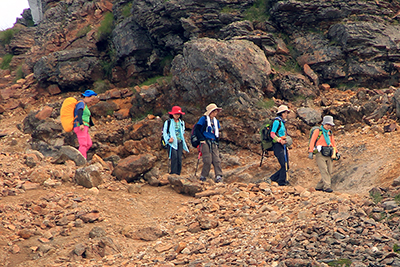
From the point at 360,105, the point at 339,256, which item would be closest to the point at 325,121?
the point at 339,256

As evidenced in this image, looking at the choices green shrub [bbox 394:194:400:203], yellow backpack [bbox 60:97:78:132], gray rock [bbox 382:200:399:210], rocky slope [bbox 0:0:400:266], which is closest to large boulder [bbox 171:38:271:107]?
rocky slope [bbox 0:0:400:266]

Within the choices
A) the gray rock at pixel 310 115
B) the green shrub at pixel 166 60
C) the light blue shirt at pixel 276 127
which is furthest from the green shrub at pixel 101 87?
the light blue shirt at pixel 276 127

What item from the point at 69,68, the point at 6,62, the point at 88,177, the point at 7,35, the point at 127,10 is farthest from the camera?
the point at 7,35

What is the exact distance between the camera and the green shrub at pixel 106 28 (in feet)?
76.2

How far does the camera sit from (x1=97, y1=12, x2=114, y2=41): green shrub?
915 inches

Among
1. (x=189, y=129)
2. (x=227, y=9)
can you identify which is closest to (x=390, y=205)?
(x=189, y=129)

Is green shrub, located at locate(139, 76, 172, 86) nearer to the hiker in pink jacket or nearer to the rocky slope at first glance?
the rocky slope

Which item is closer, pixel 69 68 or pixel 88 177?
pixel 88 177

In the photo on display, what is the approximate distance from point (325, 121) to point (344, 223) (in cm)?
389

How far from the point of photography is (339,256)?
5957mm

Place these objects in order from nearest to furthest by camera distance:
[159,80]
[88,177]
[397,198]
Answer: [397,198]
[88,177]
[159,80]

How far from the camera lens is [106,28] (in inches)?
922

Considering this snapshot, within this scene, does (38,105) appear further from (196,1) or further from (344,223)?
(344,223)

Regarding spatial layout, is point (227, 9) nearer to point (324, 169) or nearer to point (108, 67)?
point (108, 67)
